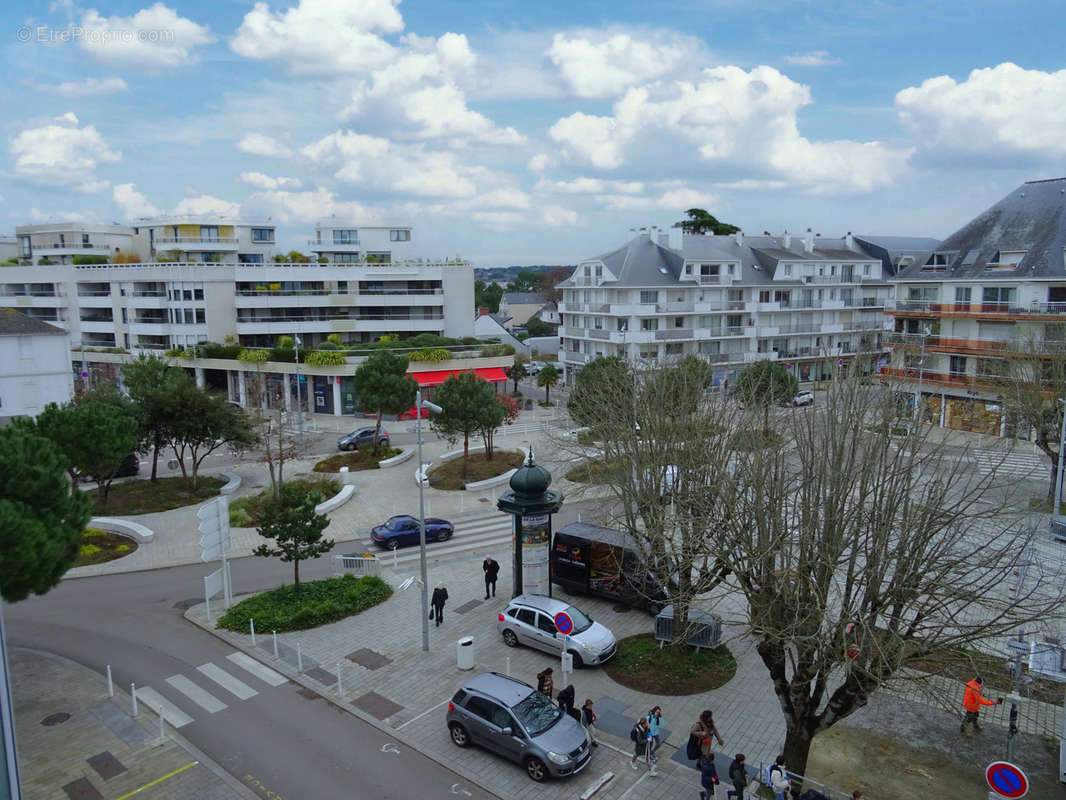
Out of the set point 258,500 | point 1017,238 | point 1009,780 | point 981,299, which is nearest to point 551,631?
point 1009,780

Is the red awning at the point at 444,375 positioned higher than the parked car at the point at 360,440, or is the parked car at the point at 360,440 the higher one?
the red awning at the point at 444,375

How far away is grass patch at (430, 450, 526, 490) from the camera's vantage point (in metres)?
34.4

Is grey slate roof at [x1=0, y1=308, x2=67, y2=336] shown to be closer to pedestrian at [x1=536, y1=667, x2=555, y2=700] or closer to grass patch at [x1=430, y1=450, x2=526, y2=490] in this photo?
grass patch at [x1=430, y1=450, x2=526, y2=490]

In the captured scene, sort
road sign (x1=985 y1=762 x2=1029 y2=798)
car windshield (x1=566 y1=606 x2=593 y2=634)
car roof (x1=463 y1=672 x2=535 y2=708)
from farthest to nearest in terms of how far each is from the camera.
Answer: car windshield (x1=566 y1=606 x2=593 y2=634) < car roof (x1=463 y1=672 x2=535 y2=708) < road sign (x1=985 y1=762 x2=1029 y2=798)

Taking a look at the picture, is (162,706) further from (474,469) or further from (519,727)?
(474,469)

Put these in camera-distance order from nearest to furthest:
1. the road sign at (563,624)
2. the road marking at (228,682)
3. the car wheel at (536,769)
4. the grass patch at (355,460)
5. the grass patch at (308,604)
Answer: the car wheel at (536,769) → the road marking at (228,682) → the road sign at (563,624) → the grass patch at (308,604) → the grass patch at (355,460)

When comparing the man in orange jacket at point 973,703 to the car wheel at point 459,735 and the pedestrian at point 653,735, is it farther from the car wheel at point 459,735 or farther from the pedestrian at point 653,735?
the car wheel at point 459,735

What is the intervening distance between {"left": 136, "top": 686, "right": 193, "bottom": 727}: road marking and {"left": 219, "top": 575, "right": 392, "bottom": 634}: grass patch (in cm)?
327

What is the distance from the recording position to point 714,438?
19953 millimetres

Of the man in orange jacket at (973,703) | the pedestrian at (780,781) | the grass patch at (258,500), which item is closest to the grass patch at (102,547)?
the grass patch at (258,500)

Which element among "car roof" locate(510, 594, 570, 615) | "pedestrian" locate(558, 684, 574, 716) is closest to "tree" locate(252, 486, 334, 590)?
"car roof" locate(510, 594, 570, 615)

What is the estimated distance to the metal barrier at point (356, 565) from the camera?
24.0 metres

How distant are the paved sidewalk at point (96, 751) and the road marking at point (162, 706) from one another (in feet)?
0.79

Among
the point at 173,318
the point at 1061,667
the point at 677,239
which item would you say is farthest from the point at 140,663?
the point at 677,239
